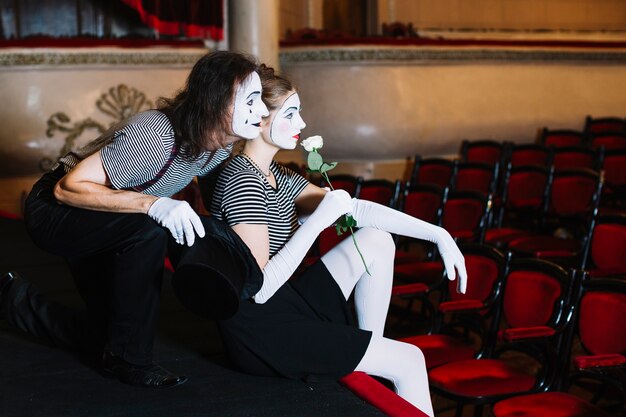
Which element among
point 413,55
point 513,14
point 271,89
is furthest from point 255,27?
point 271,89

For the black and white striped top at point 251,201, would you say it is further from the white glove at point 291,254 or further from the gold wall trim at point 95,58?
the gold wall trim at point 95,58

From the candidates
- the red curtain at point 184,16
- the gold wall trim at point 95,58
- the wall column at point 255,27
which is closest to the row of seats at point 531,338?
the gold wall trim at point 95,58

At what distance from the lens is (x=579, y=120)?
8.18 metres

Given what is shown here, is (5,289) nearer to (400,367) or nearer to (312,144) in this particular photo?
(312,144)

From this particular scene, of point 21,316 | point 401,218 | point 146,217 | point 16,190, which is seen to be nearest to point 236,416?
point 146,217

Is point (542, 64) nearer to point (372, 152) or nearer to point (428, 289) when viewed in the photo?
point (372, 152)

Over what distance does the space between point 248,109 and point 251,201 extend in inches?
9.4

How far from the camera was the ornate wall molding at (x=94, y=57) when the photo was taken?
6.26 metres

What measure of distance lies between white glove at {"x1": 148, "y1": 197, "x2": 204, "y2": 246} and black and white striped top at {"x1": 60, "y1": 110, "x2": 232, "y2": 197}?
136 mm

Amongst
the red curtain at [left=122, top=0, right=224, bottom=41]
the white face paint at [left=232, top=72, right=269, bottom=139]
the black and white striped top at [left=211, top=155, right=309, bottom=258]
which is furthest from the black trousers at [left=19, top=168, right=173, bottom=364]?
the red curtain at [left=122, top=0, right=224, bottom=41]

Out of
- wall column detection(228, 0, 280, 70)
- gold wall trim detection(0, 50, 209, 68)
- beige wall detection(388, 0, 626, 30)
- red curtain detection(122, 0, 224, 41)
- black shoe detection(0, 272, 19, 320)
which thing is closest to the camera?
black shoe detection(0, 272, 19, 320)

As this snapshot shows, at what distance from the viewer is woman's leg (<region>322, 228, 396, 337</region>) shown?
2359mm

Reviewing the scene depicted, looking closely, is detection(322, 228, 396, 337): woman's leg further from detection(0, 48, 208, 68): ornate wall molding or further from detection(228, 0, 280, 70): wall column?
detection(228, 0, 280, 70): wall column

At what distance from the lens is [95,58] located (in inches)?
254
